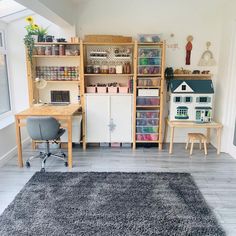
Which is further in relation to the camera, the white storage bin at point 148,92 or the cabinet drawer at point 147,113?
the cabinet drawer at point 147,113

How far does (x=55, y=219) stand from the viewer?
229cm

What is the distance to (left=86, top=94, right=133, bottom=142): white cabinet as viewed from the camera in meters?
4.20

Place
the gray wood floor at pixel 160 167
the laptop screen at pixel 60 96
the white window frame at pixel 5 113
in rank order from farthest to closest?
1. the laptop screen at pixel 60 96
2. the white window frame at pixel 5 113
3. the gray wood floor at pixel 160 167

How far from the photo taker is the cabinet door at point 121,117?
4199 mm

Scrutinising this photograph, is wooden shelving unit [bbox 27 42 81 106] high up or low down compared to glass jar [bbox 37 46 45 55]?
down

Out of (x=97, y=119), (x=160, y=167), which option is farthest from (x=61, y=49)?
(x=160, y=167)

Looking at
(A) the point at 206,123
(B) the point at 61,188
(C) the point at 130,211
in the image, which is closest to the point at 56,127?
(B) the point at 61,188

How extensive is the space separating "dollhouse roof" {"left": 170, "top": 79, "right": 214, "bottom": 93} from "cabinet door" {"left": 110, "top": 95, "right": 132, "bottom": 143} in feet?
2.68

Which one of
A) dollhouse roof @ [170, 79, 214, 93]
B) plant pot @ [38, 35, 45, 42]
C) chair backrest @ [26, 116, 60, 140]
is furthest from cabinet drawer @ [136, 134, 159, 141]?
plant pot @ [38, 35, 45, 42]

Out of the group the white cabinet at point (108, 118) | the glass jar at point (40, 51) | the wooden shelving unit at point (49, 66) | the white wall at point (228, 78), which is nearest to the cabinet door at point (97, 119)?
the white cabinet at point (108, 118)

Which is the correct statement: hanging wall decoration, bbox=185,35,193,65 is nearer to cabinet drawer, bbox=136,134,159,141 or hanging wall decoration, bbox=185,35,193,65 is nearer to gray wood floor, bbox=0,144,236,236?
cabinet drawer, bbox=136,134,159,141

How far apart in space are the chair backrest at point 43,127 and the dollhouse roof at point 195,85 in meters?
2.16

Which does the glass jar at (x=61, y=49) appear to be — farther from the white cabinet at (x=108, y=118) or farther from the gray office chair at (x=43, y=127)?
the gray office chair at (x=43, y=127)

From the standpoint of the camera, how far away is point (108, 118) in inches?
168
